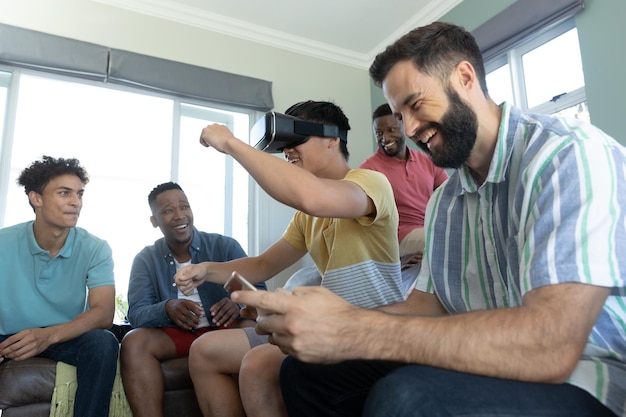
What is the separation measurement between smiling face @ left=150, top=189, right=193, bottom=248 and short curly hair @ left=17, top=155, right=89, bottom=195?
0.37 m

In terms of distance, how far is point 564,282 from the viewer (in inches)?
23.5

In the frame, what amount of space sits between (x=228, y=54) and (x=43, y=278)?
204cm

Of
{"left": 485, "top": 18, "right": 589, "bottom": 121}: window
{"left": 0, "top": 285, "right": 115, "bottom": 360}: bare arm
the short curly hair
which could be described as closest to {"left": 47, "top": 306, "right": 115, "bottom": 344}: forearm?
{"left": 0, "top": 285, "right": 115, "bottom": 360}: bare arm

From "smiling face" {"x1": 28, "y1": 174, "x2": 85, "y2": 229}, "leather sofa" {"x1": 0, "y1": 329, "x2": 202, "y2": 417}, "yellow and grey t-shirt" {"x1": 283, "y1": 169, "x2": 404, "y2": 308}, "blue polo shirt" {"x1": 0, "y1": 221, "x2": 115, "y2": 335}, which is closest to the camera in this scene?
"yellow and grey t-shirt" {"x1": 283, "y1": 169, "x2": 404, "y2": 308}

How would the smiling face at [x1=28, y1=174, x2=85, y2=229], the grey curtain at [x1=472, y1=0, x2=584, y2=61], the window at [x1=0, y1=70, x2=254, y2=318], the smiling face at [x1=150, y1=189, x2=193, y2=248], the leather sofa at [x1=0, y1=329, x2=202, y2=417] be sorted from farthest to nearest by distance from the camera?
the window at [x1=0, y1=70, x2=254, y2=318] → the grey curtain at [x1=472, y1=0, x2=584, y2=61] → the smiling face at [x1=150, y1=189, x2=193, y2=248] → the smiling face at [x1=28, y1=174, x2=85, y2=229] → the leather sofa at [x1=0, y1=329, x2=202, y2=417]

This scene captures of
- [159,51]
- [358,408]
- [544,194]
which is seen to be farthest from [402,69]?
[159,51]

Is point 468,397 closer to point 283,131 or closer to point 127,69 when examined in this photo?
point 283,131

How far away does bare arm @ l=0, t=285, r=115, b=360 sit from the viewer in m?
1.57

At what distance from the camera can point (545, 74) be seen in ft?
A: 8.55

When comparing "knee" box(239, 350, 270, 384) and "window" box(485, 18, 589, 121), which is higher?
"window" box(485, 18, 589, 121)

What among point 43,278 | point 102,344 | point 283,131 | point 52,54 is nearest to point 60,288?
point 43,278

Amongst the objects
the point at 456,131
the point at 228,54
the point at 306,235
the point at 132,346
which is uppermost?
the point at 228,54

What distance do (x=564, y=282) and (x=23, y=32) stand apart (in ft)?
9.82

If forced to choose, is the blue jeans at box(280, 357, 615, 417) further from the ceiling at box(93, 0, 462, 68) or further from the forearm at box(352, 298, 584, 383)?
the ceiling at box(93, 0, 462, 68)
